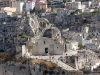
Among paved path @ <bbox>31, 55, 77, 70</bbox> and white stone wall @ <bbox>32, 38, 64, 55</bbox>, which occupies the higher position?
white stone wall @ <bbox>32, 38, 64, 55</bbox>

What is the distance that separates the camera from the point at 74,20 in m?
82.5

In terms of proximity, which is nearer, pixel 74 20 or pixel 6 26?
pixel 6 26

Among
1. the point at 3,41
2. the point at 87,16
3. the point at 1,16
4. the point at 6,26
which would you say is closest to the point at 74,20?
the point at 87,16

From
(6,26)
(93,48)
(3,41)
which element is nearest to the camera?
(93,48)

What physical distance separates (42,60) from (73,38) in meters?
18.4

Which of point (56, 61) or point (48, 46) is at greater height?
point (48, 46)

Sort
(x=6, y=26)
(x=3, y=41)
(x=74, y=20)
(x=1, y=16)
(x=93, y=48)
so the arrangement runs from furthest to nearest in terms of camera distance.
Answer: (x=1, y=16)
(x=74, y=20)
(x=6, y=26)
(x=3, y=41)
(x=93, y=48)

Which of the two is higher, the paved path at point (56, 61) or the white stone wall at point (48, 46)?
the white stone wall at point (48, 46)

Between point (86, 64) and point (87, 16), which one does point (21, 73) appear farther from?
point (87, 16)

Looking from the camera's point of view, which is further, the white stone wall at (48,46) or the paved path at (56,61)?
the white stone wall at (48,46)

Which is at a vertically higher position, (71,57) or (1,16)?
(71,57)

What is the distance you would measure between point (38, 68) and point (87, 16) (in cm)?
4364

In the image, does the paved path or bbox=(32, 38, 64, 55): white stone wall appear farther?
bbox=(32, 38, 64, 55): white stone wall

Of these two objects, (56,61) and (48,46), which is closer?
(56,61)
